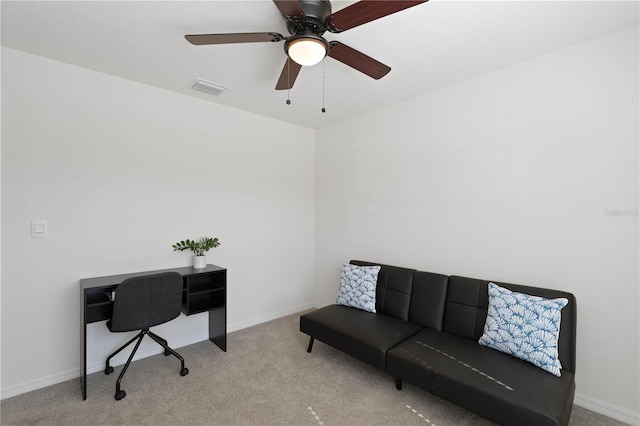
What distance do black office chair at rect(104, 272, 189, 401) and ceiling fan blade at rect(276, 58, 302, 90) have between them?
1733 mm

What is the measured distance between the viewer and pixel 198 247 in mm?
3010

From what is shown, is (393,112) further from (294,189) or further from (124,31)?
(124,31)

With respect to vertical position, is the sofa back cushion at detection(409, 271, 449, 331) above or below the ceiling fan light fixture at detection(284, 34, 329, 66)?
below

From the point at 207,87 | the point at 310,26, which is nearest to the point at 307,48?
the point at 310,26

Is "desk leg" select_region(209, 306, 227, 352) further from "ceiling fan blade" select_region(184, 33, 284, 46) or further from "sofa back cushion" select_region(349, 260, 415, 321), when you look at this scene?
"ceiling fan blade" select_region(184, 33, 284, 46)

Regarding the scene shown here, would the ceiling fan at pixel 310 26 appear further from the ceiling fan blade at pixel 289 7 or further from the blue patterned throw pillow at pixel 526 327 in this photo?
the blue patterned throw pillow at pixel 526 327

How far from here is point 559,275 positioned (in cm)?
219

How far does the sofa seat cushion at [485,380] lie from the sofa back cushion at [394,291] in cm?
48

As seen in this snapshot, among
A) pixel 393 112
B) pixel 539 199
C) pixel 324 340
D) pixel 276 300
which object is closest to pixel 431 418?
pixel 324 340

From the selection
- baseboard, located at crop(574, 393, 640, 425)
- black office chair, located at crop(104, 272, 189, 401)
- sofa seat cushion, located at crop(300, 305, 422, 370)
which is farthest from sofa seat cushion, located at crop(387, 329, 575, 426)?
black office chair, located at crop(104, 272, 189, 401)

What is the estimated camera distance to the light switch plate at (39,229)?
2.31 metres

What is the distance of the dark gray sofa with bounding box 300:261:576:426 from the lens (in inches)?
64.8

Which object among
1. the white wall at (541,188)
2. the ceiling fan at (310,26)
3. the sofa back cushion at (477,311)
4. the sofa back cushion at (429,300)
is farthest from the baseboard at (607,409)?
the ceiling fan at (310,26)

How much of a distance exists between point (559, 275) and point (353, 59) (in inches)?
83.9
